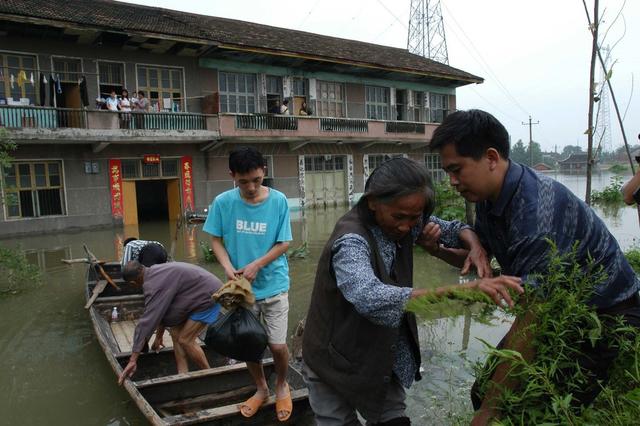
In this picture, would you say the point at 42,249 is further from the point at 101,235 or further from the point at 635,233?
the point at 635,233

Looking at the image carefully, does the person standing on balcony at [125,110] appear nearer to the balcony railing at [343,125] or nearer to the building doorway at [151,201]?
the building doorway at [151,201]

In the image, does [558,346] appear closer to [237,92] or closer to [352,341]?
[352,341]

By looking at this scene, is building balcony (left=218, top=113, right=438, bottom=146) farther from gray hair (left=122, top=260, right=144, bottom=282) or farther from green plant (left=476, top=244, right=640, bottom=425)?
green plant (left=476, top=244, right=640, bottom=425)

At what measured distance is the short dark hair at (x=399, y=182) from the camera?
6.06ft

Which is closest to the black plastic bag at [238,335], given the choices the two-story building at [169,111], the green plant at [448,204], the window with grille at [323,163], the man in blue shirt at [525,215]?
the man in blue shirt at [525,215]

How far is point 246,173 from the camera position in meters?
3.49

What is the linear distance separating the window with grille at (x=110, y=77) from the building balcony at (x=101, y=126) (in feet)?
5.90

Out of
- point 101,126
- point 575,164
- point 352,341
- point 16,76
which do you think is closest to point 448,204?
point 101,126

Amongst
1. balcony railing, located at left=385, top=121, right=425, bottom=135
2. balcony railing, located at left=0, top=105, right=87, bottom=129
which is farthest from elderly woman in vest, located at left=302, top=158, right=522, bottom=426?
balcony railing, located at left=385, top=121, right=425, bottom=135

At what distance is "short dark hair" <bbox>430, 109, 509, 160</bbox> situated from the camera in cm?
175

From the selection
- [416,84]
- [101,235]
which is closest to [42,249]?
[101,235]

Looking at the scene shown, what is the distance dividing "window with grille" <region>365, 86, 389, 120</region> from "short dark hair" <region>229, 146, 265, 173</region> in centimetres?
2030

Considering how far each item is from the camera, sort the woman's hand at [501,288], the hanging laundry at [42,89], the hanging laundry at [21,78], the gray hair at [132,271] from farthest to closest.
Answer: the hanging laundry at [42,89] < the hanging laundry at [21,78] < the gray hair at [132,271] < the woman's hand at [501,288]

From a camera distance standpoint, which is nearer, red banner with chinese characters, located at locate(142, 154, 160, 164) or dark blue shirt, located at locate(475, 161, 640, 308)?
dark blue shirt, located at locate(475, 161, 640, 308)
